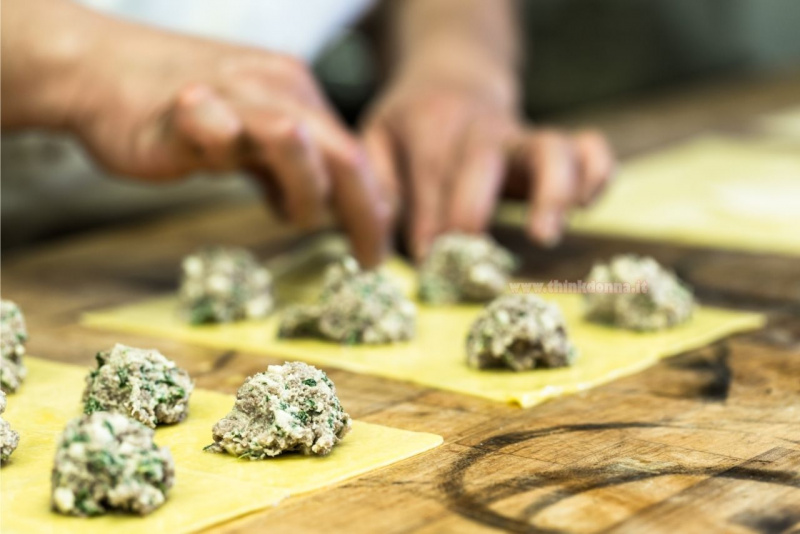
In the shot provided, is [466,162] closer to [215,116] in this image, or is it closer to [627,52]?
[215,116]

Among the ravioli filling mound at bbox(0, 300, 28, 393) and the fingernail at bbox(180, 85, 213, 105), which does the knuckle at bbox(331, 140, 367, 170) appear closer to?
the fingernail at bbox(180, 85, 213, 105)

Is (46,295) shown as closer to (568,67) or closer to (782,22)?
(568,67)

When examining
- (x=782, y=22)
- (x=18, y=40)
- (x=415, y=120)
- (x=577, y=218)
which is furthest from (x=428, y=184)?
(x=782, y=22)

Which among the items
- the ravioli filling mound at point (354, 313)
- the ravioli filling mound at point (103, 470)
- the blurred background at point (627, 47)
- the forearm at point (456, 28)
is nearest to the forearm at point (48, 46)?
the ravioli filling mound at point (354, 313)

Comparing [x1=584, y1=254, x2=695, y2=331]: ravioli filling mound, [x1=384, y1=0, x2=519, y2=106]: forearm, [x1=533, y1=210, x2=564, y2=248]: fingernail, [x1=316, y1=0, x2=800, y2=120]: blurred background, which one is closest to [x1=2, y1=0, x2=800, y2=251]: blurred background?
[x1=316, y1=0, x2=800, y2=120]: blurred background

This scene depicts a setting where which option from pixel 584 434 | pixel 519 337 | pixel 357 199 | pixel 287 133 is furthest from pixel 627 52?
pixel 584 434

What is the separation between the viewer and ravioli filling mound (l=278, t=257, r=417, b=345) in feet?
4.11

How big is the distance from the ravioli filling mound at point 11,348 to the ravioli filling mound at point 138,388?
118 mm

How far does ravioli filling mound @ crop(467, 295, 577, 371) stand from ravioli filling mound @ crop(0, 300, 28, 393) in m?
0.45

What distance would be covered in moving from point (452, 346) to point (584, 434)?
31 centimetres

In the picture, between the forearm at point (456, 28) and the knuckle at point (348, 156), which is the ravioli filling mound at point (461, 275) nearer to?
the knuckle at point (348, 156)

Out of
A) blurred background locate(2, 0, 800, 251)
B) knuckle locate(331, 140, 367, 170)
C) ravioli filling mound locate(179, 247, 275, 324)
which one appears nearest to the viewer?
ravioli filling mound locate(179, 247, 275, 324)

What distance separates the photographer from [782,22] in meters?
4.57

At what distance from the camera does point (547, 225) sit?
1671mm
